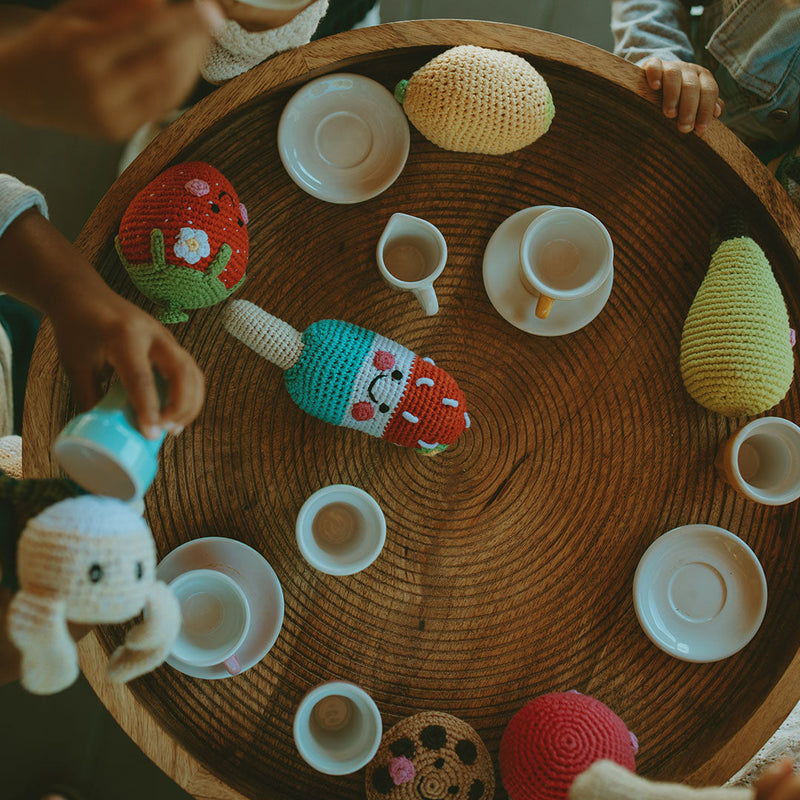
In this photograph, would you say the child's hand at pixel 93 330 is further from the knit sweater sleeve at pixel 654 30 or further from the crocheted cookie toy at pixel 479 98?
the knit sweater sleeve at pixel 654 30

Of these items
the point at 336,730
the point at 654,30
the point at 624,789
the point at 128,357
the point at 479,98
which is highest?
the point at 654,30

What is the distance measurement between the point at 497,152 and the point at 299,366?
13.9 inches

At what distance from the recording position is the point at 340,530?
809 mm

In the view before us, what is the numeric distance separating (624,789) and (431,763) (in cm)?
22

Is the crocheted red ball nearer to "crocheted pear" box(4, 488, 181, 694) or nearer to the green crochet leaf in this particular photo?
"crocheted pear" box(4, 488, 181, 694)

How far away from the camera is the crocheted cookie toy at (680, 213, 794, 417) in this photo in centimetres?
74

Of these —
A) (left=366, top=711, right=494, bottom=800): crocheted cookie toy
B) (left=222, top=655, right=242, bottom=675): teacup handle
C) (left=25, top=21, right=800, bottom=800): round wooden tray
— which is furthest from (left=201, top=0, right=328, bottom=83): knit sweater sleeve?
(left=366, top=711, right=494, bottom=800): crocheted cookie toy

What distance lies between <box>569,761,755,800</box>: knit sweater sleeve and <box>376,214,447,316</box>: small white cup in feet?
1.70

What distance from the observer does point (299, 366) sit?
73cm

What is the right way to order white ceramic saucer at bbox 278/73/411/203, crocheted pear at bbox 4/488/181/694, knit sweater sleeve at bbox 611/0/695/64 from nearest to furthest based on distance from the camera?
crocheted pear at bbox 4/488/181/694, white ceramic saucer at bbox 278/73/411/203, knit sweater sleeve at bbox 611/0/695/64

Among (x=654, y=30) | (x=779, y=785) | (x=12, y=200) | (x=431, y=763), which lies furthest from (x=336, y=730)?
(x=654, y=30)

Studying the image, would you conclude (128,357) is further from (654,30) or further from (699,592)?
(654,30)

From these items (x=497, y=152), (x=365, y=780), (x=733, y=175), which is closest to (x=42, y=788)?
(x=365, y=780)

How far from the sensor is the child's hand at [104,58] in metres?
0.36
